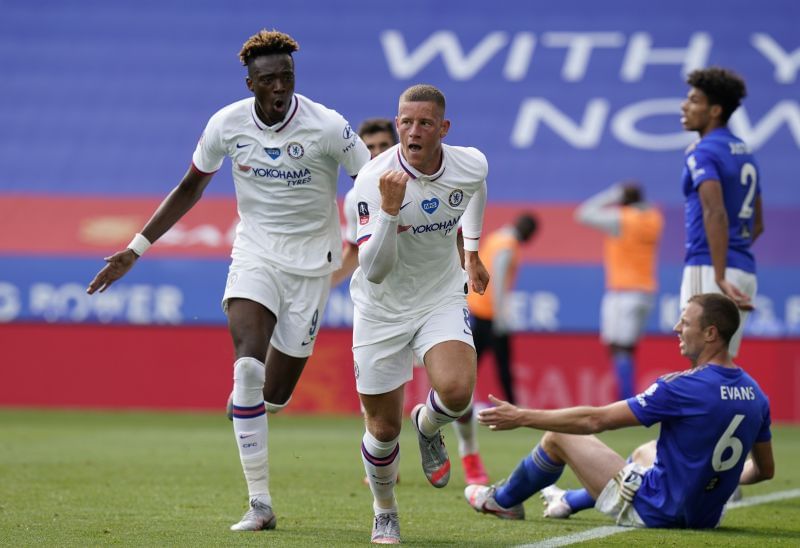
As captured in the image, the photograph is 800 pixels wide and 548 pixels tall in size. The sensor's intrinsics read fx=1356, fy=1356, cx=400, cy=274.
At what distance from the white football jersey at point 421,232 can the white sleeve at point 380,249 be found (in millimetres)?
153

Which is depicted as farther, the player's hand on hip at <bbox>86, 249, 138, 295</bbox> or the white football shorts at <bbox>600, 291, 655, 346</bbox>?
the white football shorts at <bbox>600, 291, 655, 346</bbox>

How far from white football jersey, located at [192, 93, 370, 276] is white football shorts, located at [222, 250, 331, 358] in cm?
6

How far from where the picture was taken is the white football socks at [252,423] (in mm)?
6551

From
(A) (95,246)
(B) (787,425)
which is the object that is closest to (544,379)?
(B) (787,425)

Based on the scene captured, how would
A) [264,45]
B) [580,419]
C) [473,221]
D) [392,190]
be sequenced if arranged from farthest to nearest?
[264,45] < [473,221] < [580,419] < [392,190]

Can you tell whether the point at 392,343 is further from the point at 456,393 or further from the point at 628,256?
the point at 628,256

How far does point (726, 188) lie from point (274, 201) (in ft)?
8.90

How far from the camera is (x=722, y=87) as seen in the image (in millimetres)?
7965

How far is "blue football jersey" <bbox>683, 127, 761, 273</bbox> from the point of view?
7.85 meters

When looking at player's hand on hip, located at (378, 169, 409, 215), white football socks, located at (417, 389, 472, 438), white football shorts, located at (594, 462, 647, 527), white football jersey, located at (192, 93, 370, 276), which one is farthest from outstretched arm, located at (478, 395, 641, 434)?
white football jersey, located at (192, 93, 370, 276)

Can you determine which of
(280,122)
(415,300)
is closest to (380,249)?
(415,300)

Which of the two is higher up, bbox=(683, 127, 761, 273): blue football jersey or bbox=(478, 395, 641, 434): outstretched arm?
bbox=(683, 127, 761, 273): blue football jersey

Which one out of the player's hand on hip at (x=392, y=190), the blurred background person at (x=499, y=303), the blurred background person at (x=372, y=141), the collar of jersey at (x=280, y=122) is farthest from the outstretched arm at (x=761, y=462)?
the blurred background person at (x=499, y=303)

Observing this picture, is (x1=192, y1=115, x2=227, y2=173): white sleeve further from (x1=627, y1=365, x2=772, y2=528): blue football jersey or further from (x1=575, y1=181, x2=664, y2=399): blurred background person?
(x1=575, y1=181, x2=664, y2=399): blurred background person
